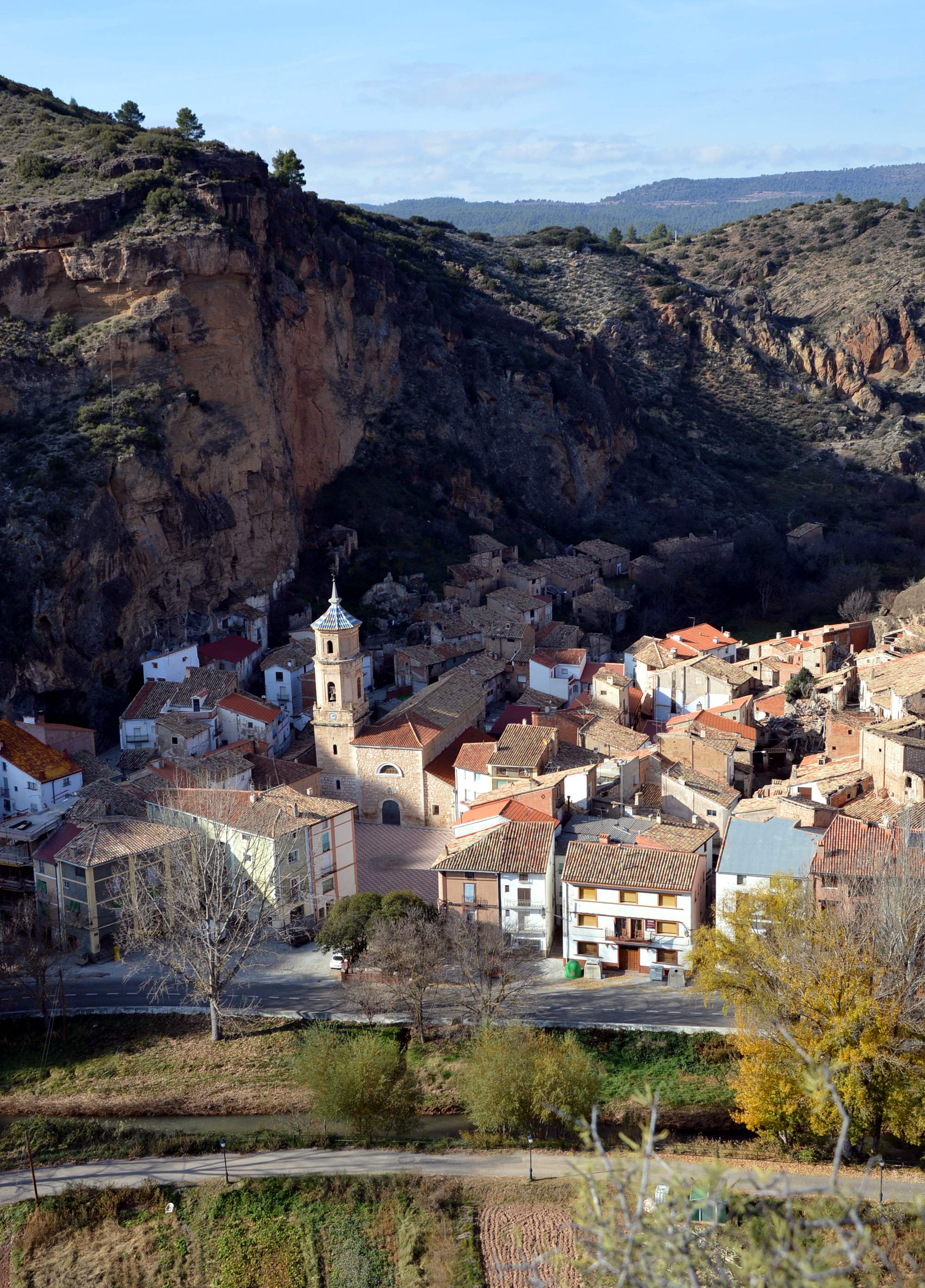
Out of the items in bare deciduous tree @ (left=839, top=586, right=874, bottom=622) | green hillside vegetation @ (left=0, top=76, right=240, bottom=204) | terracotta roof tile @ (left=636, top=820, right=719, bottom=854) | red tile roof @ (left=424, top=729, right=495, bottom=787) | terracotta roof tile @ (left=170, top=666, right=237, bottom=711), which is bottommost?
red tile roof @ (left=424, top=729, right=495, bottom=787)

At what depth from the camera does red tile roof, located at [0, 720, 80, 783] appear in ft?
114

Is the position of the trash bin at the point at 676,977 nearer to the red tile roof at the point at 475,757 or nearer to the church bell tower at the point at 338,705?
the red tile roof at the point at 475,757

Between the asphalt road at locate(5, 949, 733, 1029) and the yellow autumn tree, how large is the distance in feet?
6.01

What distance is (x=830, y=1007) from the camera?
22.4 metres

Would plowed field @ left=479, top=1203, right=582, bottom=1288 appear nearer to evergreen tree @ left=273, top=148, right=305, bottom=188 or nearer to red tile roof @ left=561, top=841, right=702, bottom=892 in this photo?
red tile roof @ left=561, top=841, right=702, bottom=892

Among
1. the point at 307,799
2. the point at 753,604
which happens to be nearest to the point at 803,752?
the point at 307,799

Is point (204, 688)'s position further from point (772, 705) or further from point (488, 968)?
point (772, 705)

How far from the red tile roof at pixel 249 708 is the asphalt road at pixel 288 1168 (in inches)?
742

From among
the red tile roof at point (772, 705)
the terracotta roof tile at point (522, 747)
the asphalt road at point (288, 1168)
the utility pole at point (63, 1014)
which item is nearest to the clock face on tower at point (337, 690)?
the terracotta roof tile at point (522, 747)

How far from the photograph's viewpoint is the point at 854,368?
8569 cm

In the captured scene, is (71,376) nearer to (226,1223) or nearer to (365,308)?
(365,308)

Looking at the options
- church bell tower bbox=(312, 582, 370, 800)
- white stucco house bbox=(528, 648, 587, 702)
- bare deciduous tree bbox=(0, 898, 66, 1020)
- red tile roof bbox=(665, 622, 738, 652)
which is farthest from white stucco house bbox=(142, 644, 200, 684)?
red tile roof bbox=(665, 622, 738, 652)

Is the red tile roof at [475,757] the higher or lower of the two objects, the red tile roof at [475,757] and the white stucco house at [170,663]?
the lower

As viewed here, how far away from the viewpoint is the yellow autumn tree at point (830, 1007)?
72.5 ft
